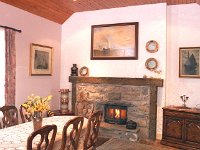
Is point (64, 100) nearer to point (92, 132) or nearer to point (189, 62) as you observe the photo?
point (92, 132)

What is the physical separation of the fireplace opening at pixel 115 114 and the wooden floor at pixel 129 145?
538 millimetres

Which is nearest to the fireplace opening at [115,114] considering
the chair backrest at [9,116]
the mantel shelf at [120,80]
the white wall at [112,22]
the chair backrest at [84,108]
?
the chair backrest at [84,108]

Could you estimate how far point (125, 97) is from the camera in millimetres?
5211

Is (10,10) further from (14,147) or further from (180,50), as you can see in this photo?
(180,50)

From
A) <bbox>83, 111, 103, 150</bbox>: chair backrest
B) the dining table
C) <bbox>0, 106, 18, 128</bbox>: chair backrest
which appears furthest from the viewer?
<bbox>0, 106, 18, 128</bbox>: chair backrest

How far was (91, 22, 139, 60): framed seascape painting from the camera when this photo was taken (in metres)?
5.24

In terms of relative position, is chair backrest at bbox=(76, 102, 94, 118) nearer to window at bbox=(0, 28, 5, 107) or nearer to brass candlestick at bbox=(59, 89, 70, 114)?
brass candlestick at bbox=(59, 89, 70, 114)

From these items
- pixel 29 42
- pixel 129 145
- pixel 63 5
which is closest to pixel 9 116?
pixel 29 42

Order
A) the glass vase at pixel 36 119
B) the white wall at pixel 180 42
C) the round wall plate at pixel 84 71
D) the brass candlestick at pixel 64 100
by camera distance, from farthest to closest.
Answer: the round wall plate at pixel 84 71 → the brass candlestick at pixel 64 100 → the white wall at pixel 180 42 → the glass vase at pixel 36 119

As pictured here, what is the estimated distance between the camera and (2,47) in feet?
13.9

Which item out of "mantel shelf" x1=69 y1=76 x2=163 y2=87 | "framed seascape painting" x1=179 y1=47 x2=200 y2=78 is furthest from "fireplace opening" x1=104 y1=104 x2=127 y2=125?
"framed seascape painting" x1=179 y1=47 x2=200 y2=78

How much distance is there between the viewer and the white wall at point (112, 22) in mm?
4969

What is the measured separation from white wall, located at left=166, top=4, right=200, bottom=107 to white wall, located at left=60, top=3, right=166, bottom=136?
0.78ft

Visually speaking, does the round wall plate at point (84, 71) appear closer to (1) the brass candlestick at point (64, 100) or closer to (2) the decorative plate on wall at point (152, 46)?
(1) the brass candlestick at point (64, 100)
